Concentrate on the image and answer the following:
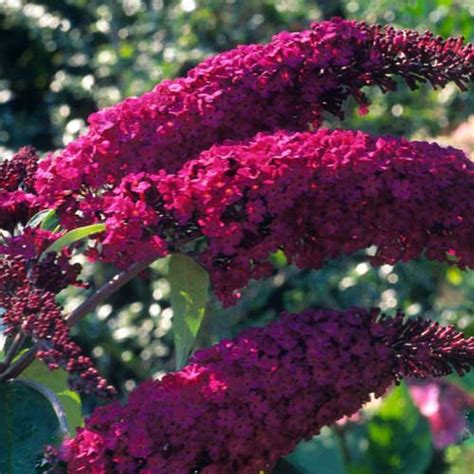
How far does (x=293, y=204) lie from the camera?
182 cm

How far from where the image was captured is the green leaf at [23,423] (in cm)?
190

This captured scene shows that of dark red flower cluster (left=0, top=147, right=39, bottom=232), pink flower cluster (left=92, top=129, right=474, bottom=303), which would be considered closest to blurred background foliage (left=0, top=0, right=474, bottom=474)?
dark red flower cluster (left=0, top=147, right=39, bottom=232)

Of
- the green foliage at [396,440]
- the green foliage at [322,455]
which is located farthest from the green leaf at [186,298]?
the green foliage at [322,455]

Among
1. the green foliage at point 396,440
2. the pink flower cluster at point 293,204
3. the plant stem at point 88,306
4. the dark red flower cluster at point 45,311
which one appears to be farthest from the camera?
the green foliage at point 396,440

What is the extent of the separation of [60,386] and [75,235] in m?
0.25

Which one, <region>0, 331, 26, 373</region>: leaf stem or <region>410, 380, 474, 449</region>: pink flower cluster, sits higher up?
<region>0, 331, 26, 373</region>: leaf stem

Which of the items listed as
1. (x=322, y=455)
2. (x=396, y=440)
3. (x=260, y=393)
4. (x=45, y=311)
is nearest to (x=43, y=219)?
(x=45, y=311)

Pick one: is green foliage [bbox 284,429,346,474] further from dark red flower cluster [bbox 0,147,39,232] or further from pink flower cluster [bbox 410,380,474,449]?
dark red flower cluster [bbox 0,147,39,232]

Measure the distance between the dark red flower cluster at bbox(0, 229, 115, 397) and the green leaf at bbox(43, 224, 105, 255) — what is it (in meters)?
0.02

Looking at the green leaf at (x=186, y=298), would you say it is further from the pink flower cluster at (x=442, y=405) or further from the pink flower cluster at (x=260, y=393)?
the pink flower cluster at (x=442, y=405)

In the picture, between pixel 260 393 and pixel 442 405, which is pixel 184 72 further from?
pixel 260 393

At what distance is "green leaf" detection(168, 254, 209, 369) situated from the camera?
6.40ft

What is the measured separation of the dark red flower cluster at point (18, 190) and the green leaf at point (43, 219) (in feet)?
0.05

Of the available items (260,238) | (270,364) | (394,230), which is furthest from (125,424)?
(394,230)
